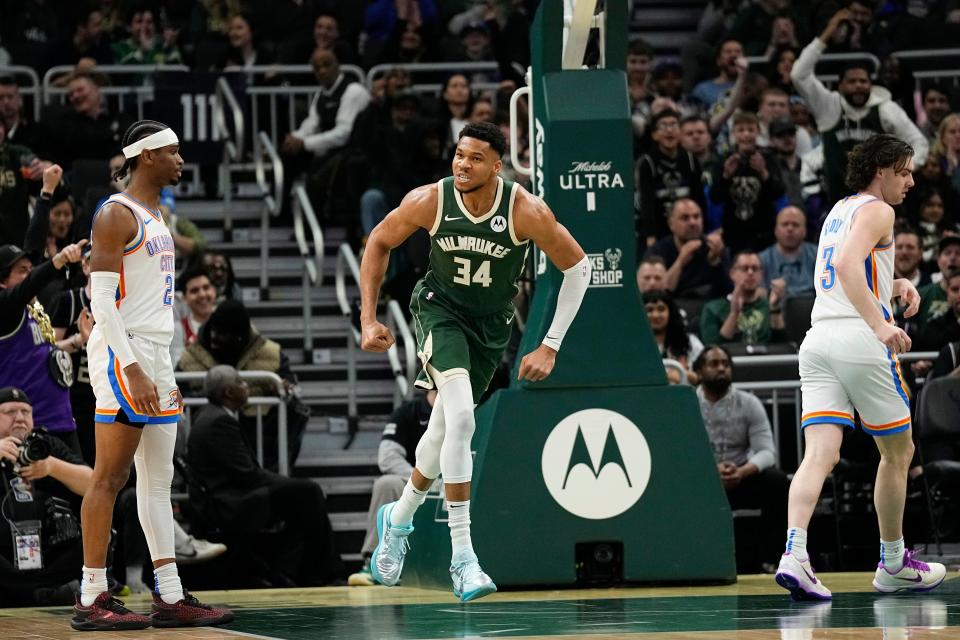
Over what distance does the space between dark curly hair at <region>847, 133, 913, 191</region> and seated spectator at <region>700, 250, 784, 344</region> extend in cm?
423

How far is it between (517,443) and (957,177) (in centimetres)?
727

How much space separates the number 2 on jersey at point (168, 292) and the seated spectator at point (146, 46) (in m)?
9.32

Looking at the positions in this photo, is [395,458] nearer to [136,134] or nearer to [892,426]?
[892,426]

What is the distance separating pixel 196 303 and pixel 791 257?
4768mm

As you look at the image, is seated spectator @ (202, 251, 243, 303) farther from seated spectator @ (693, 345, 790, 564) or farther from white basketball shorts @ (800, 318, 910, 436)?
white basketball shorts @ (800, 318, 910, 436)

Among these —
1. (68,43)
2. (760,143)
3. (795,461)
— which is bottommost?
(795,461)

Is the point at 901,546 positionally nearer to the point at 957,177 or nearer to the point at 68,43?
the point at 957,177

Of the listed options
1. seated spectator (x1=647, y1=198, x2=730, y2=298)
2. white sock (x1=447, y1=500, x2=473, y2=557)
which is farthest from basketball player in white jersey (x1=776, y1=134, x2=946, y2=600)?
seated spectator (x1=647, y1=198, x2=730, y2=298)

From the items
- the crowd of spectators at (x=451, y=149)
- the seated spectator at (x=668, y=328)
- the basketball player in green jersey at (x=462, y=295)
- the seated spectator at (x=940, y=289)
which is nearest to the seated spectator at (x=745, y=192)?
the crowd of spectators at (x=451, y=149)

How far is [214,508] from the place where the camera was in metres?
10.8

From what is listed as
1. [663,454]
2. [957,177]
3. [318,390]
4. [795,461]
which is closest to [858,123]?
[957,177]

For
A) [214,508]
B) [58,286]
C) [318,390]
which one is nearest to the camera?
[214,508]

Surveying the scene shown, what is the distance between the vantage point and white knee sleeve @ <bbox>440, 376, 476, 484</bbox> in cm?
→ 760

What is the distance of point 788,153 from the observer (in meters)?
15.4
